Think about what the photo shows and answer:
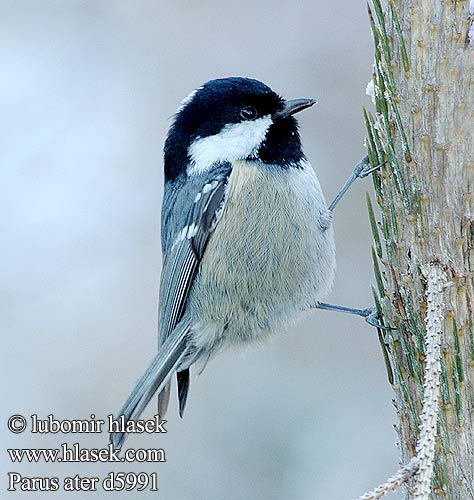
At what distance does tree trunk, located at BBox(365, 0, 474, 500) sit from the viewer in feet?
4.26

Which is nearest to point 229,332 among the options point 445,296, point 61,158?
point 445,296

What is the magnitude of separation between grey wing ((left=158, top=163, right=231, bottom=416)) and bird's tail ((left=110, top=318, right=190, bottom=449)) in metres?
0.07

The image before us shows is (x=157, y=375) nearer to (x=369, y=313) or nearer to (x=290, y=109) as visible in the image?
(x=369, y=313)

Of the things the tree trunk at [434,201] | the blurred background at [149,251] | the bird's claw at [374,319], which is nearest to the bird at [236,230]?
the bird's claw at [374,319]

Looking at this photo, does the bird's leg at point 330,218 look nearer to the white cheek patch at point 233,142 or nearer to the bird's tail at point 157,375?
the white cheek patch at point 233,142

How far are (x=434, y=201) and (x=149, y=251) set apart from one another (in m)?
2.37

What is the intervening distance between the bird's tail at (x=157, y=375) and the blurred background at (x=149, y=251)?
93 centimetres

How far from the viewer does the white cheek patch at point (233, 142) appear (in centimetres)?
228

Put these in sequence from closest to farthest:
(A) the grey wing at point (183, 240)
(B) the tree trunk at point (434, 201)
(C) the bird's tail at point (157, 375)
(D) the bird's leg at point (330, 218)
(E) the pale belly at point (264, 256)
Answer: (B) the tree trunk at point (434, 201) < (D) the bird's leg at point (330, 218) < (C) the bird's tail at point (157, 375) < (E) the pale belly at point (264, 256) < (A) the grey wing at point (183, 240)

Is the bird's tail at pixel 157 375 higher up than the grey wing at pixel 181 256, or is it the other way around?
the grey wing at pixel 181 256

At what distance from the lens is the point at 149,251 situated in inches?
141

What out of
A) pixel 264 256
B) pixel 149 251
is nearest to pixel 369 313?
pixel 264 256

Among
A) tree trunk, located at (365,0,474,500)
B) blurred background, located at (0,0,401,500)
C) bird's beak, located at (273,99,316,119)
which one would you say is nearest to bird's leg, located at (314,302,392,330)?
tree trunk, located at (365,0,474,500)

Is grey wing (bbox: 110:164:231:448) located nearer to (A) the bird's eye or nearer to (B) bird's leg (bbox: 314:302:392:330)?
(A) the bird's eye
